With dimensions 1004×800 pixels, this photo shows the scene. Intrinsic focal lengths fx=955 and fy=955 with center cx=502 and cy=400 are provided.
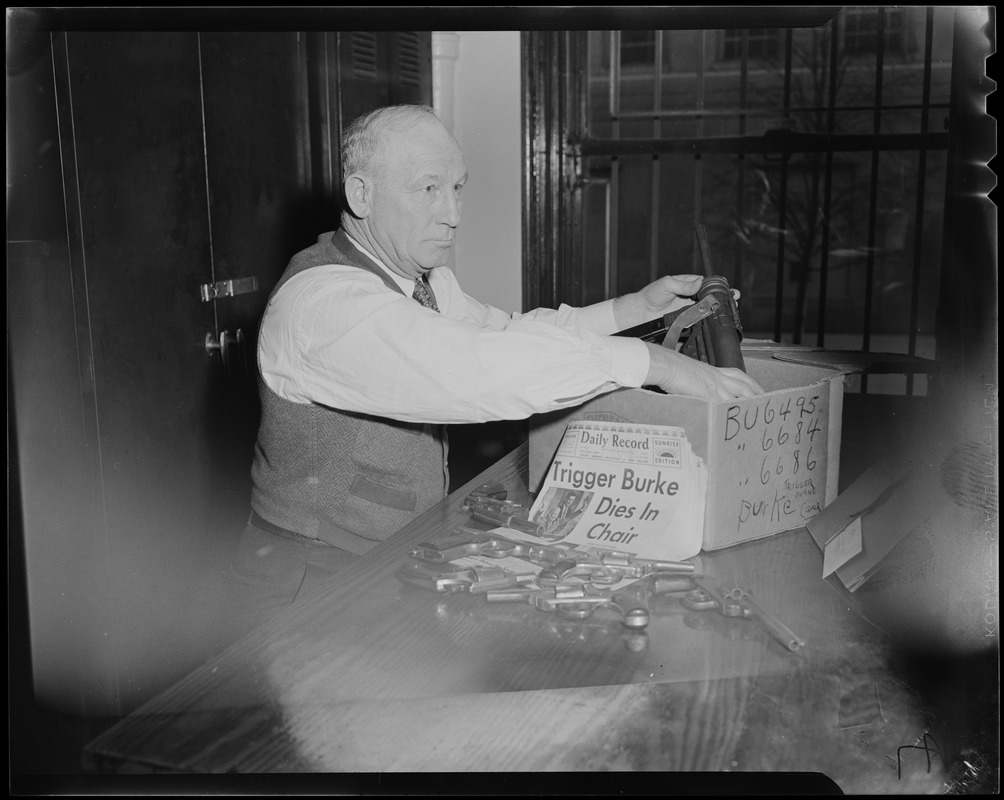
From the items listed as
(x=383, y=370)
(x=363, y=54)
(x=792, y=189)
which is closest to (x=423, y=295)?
(x=383, y=370)

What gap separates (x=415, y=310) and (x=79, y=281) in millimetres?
956

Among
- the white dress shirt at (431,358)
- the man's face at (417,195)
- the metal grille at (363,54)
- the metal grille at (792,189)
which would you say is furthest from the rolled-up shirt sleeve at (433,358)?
the metal grille at (792,189)

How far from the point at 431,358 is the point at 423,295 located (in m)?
0.60

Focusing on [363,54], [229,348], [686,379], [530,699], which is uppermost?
[363,54]

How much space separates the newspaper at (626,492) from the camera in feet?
4.97

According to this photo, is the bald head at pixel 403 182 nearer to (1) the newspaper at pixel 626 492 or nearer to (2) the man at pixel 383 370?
(2) the man at pixel 383 370

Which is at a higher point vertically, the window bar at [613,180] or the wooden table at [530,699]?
the window bar at [613,180]

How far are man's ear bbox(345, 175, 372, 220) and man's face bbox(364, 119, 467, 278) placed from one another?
0.04 ft

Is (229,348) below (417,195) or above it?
below

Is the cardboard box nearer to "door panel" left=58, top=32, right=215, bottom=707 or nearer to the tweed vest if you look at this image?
the tweed vest

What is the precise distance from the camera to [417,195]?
73.3 inches

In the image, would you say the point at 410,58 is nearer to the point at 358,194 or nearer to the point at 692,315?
the point at 358,194

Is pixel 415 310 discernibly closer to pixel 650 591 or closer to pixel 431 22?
pixel 431 22

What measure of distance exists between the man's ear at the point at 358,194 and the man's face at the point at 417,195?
13 millimetres
